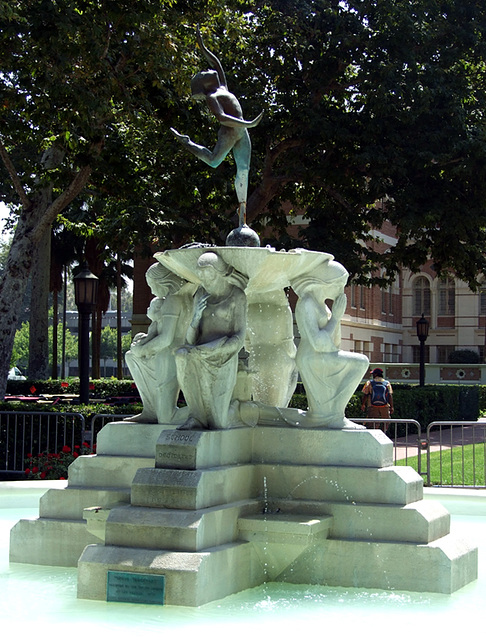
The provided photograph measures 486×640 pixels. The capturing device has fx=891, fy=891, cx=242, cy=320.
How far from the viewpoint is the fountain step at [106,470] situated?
802 cm

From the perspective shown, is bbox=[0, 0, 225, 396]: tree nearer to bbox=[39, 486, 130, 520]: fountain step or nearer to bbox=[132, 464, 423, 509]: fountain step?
bbox=[39, 486, 130, 520]: fountain step

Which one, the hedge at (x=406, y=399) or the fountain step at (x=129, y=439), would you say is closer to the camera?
the fountain step at (x=129, y=439)

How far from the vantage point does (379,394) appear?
18.4 metres

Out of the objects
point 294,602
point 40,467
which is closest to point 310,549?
point 294,602

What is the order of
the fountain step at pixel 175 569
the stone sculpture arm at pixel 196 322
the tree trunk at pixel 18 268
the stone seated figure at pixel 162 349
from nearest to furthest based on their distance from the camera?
the fountain step at pixel 175 569 → the stone sculpture arm at pixel 196 322 → the stone seated figure at pixel 162 349 → the tree trunk at pixel 18 268

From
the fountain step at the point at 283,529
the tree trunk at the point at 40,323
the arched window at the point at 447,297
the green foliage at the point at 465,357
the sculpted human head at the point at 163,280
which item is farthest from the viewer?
the arched window at the point at 447,297

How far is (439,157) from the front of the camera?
22.4 m

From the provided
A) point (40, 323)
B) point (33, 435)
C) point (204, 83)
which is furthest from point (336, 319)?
point (40, 323)

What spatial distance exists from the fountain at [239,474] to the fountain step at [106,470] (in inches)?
0.5

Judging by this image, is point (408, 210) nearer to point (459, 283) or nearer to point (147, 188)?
point (147, 188)

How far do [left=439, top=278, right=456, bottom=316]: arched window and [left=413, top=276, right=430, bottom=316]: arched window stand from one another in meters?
0.90

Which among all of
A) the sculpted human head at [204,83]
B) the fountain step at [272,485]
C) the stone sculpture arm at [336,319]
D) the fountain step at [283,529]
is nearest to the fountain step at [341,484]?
the fountain step at [272,485]

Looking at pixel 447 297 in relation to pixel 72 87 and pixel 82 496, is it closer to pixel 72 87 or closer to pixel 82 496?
pixel 72 87

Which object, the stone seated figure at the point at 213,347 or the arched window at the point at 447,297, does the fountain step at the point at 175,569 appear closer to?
the stone seated figure at the point at 213,347
